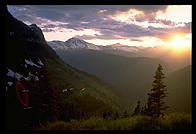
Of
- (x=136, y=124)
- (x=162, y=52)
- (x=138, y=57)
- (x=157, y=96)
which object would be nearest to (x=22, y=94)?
(x=136, y=124)

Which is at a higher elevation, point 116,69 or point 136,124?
point 116,69

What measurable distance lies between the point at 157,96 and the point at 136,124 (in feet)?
5.42

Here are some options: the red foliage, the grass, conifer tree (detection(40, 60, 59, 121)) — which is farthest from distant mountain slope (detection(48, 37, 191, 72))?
the red foliage

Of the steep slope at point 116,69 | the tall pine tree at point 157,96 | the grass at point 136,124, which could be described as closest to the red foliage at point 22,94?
the grass at point 136,124

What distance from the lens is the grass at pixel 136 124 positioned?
33.3ft

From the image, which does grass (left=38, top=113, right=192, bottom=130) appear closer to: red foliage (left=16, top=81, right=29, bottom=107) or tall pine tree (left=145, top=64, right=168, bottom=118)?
tall pine tree (left=145, top=64, right=168, bottom=118)

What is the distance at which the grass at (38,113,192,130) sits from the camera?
10156mm

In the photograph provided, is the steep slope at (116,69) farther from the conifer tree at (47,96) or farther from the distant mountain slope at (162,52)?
the conifer tree at (47,96)

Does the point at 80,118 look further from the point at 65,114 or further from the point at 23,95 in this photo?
the point at 23,95

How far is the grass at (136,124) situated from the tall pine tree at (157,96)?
51 centimetres

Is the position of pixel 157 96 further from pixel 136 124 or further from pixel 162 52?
pixel 162 52

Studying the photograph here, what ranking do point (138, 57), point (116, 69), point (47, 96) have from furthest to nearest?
1. point (116, 69)
2. point (138, 57)
3. point (47, 96)

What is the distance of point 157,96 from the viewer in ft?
36.4
